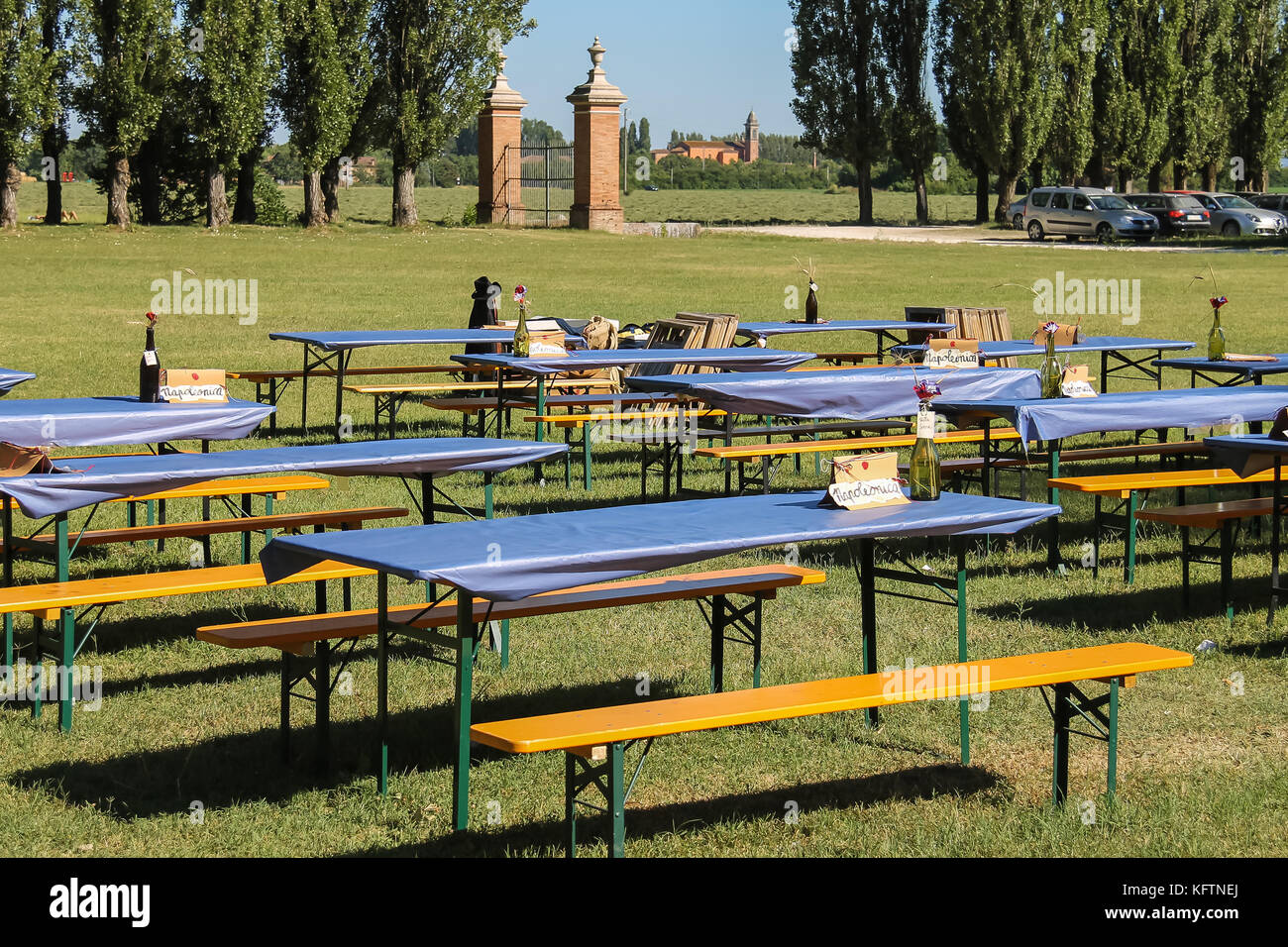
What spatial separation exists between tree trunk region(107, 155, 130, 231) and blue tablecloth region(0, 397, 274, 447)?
30.5 metres

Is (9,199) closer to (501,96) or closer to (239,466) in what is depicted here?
(501,96)

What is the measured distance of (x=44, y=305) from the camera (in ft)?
75.8

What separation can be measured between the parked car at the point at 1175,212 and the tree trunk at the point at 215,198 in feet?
75.5

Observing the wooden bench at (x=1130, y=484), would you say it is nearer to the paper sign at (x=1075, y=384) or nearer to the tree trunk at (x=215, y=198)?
the paper sign at (x=1075, y=384)

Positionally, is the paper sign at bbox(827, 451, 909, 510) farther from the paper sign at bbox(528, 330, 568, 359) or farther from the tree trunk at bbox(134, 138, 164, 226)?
the tree trunk at bbox(134, 138, 164, 226)

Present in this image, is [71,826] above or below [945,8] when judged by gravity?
below

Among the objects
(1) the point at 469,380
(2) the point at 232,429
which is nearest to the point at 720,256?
(1) the point at 469,380

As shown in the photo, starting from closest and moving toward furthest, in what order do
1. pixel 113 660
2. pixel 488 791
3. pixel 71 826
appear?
pixel 71 826 < pixel 488 791 < pixel 113 660

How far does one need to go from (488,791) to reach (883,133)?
45587mm

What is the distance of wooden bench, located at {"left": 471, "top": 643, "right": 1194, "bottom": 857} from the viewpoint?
Answer: 14.2 feet

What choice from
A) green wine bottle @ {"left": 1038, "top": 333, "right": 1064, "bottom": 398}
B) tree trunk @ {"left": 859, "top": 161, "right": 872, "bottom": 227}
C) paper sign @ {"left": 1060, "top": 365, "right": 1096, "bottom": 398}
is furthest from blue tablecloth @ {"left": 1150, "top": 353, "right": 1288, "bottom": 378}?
tree trunk @ {"left": 859, "top": 161, "right": 872, "bottom": 227}

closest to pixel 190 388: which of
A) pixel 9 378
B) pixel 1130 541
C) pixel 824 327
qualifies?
pixel 9 378
